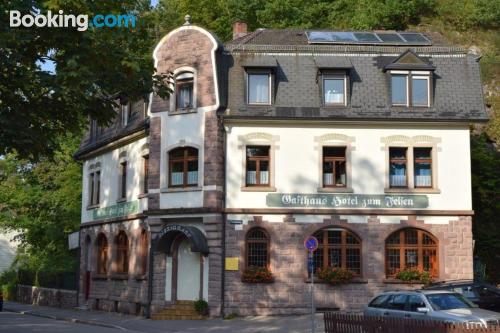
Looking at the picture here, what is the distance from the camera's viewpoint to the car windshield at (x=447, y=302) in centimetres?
1692

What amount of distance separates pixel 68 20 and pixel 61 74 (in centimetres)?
153

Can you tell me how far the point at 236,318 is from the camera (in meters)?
25.8

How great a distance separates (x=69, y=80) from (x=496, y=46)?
1465 inches

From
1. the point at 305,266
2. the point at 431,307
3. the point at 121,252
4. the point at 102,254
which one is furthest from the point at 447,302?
the point at 102,254

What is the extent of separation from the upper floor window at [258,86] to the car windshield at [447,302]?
478 inches

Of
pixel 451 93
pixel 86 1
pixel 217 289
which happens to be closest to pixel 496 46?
pixel 451 93

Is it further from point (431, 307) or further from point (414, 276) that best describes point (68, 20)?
point (414, 276)

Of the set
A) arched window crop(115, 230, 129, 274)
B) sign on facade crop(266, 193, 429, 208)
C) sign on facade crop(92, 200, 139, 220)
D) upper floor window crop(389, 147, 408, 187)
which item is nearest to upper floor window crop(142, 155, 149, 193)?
sign on facade crop(92, 200, 139, 220)

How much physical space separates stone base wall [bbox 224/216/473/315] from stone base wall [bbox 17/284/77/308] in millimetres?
11888

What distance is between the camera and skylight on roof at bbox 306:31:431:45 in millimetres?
29047

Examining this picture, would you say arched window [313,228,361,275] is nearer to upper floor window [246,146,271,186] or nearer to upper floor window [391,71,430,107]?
upper floor window [246,146,271,186]

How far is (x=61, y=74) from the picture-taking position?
14.3 m

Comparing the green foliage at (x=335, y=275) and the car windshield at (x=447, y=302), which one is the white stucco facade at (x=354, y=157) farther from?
the car windshield at (x=447, y=302)

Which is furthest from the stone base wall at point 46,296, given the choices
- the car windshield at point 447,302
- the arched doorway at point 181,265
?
the car windshield at point 447,302
